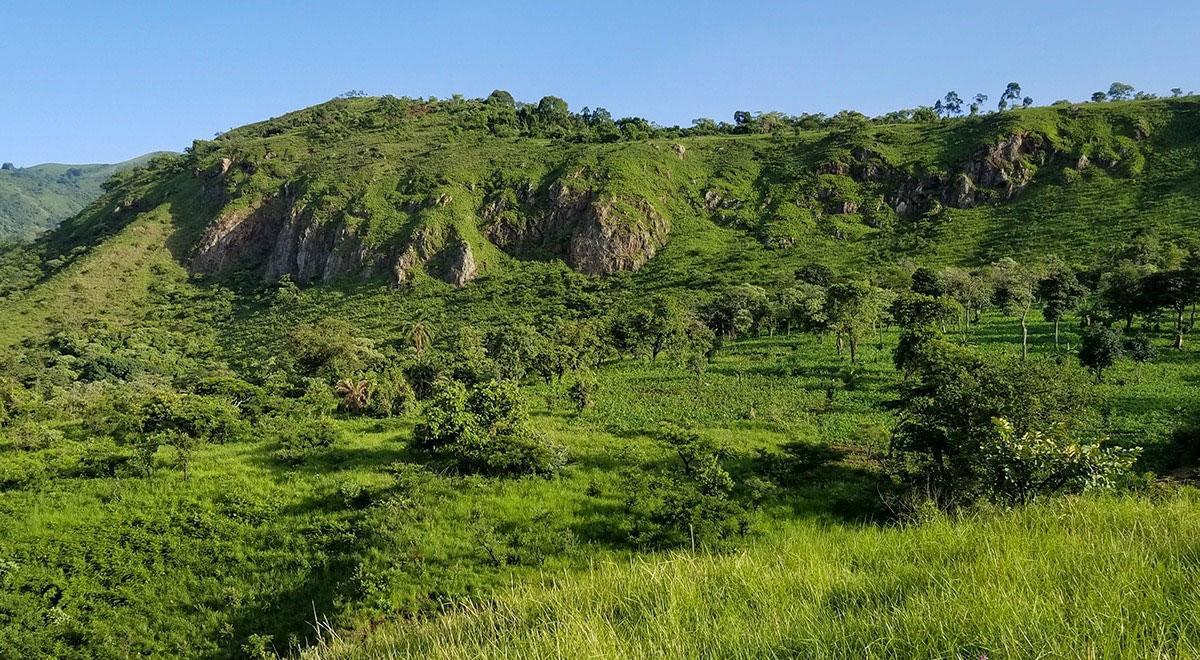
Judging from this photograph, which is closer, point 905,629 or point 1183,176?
point 905,629

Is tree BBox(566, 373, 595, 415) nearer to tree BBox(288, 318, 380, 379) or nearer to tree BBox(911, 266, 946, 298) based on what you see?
tree BBox(288, 318, 380, 379)

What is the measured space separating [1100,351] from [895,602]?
37446 mm

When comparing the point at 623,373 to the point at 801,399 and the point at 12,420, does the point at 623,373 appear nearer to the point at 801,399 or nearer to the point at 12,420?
the point at 801,399

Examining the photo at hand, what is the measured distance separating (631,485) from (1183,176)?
119 m

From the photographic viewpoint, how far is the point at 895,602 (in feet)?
12.3

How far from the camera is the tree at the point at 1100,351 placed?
32031mm

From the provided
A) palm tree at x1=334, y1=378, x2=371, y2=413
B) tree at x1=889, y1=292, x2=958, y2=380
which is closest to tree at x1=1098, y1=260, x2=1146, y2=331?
tree at x1=889, y1=292, x2=958, y2=380

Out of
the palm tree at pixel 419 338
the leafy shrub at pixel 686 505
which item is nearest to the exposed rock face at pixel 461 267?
the palm tree at pixel 419 338

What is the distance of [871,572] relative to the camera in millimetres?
4340

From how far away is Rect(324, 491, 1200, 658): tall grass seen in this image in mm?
3043

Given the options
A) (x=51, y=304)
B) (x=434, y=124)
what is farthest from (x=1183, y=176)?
(x=51, y=304)

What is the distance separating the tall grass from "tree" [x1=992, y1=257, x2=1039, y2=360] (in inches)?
1693

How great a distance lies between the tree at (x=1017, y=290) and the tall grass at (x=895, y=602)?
43.0m

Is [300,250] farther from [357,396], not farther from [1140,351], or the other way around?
[1140,351]
